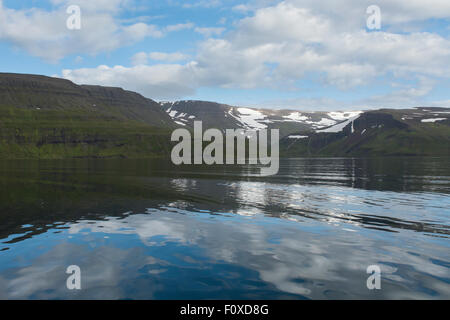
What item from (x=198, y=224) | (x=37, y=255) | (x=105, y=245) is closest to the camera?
(x=37, y=255)

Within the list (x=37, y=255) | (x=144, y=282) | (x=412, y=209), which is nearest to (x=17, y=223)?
(x=37, y=255)

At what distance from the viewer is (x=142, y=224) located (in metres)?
31.9

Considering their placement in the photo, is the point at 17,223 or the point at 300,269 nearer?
the point at 300,269

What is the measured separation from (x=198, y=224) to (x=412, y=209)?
26.7 meters

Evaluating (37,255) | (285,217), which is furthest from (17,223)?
(285,217)

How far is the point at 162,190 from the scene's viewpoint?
195 feet

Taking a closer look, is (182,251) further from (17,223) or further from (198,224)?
(17,223)

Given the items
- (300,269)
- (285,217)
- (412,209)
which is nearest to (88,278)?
(300,269)

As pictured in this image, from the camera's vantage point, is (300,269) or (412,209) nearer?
(300,269)
